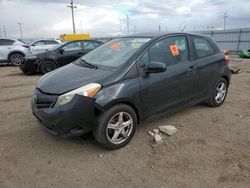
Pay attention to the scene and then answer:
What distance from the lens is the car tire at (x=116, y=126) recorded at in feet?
9.08

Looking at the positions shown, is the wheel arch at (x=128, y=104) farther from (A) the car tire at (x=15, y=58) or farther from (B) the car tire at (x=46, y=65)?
(A) the car tire at (x=15, y=58)

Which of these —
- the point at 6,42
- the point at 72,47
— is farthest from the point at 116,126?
the point at 6,42

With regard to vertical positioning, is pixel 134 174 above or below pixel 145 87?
below

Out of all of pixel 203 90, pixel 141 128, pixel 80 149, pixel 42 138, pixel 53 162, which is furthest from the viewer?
pixel 203 90

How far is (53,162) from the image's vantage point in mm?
2770

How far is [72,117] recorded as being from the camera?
2.62 m

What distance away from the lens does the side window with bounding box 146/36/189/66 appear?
130 inches

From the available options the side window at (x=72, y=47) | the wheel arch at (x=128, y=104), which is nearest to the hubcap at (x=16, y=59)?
the side window at (x=72, y=47)

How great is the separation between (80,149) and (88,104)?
0.80 m

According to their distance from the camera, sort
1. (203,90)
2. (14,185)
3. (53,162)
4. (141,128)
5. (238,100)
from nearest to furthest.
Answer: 1. (14,185)
2. (53,162)
3. (141,128)
4. (203,90)
5. (238,100)

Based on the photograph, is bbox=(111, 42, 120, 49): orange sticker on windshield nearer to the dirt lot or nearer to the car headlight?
the car headlight

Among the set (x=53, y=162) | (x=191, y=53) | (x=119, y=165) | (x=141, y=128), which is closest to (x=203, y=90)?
(x=191, y=53)

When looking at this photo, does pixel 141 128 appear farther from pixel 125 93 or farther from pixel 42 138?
pixel 42 138

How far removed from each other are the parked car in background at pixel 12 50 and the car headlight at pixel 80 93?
10.3 metres
